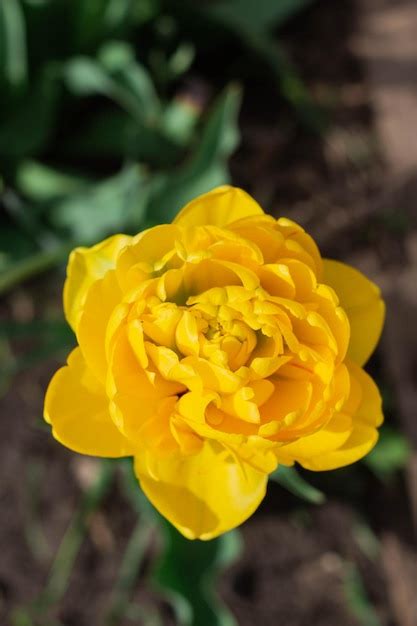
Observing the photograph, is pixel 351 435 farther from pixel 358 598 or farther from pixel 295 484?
pixel 358 598

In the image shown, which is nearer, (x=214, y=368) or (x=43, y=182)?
(x=214, y=368)

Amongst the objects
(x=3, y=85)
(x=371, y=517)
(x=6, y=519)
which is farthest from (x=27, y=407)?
(x=371, y=517)

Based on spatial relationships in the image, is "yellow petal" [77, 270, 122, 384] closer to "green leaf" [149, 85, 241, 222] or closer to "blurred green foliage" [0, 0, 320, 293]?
"blurred green foliage" [0, 0, 320, 293]

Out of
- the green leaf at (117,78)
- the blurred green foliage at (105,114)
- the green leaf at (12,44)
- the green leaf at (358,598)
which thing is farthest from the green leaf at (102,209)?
the green leaf at (358,598)

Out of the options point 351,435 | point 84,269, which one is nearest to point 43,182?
point 84,269

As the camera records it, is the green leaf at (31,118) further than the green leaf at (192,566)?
Yes

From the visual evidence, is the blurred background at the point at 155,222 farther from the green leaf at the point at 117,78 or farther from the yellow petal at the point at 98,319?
the yellow petal at the point at 98,319
